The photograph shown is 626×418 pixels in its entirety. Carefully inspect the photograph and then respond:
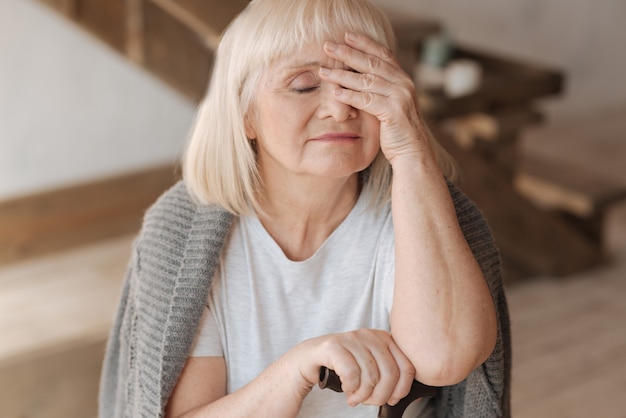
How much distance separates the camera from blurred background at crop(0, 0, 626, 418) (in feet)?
9.93

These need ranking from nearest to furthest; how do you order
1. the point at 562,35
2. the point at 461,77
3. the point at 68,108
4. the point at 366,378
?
1. the point at 366,378
2. the point at 461,77
3. the point at 68,108
4. the point at 562,35

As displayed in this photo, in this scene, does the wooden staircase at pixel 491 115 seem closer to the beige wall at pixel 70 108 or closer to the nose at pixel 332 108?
the beige wall at pixel 70 108

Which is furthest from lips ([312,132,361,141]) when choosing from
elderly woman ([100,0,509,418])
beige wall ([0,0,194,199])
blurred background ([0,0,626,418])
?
beige wall ([0,0,194,199])

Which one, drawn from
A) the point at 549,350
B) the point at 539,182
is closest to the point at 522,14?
the point at 539,182

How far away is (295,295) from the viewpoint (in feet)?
4.50

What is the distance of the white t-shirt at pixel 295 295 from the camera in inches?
53.1

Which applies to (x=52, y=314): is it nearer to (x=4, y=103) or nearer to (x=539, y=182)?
(x=4, y=103)

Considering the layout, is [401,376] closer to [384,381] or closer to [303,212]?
[384,381]

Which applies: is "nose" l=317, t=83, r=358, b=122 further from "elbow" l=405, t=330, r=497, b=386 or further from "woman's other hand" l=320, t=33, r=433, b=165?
"elbow" l=405, t=330, r=497, b=386

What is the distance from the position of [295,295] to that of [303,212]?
14cm

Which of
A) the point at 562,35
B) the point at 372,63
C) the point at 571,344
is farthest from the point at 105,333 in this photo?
the point at 562,35

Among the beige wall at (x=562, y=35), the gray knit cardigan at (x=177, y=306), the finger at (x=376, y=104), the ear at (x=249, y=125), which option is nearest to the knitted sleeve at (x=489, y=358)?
the gray knit cardigan at (x=177, y=306)

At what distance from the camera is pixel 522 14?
5.54 metres

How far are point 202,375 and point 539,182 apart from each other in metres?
2.51
